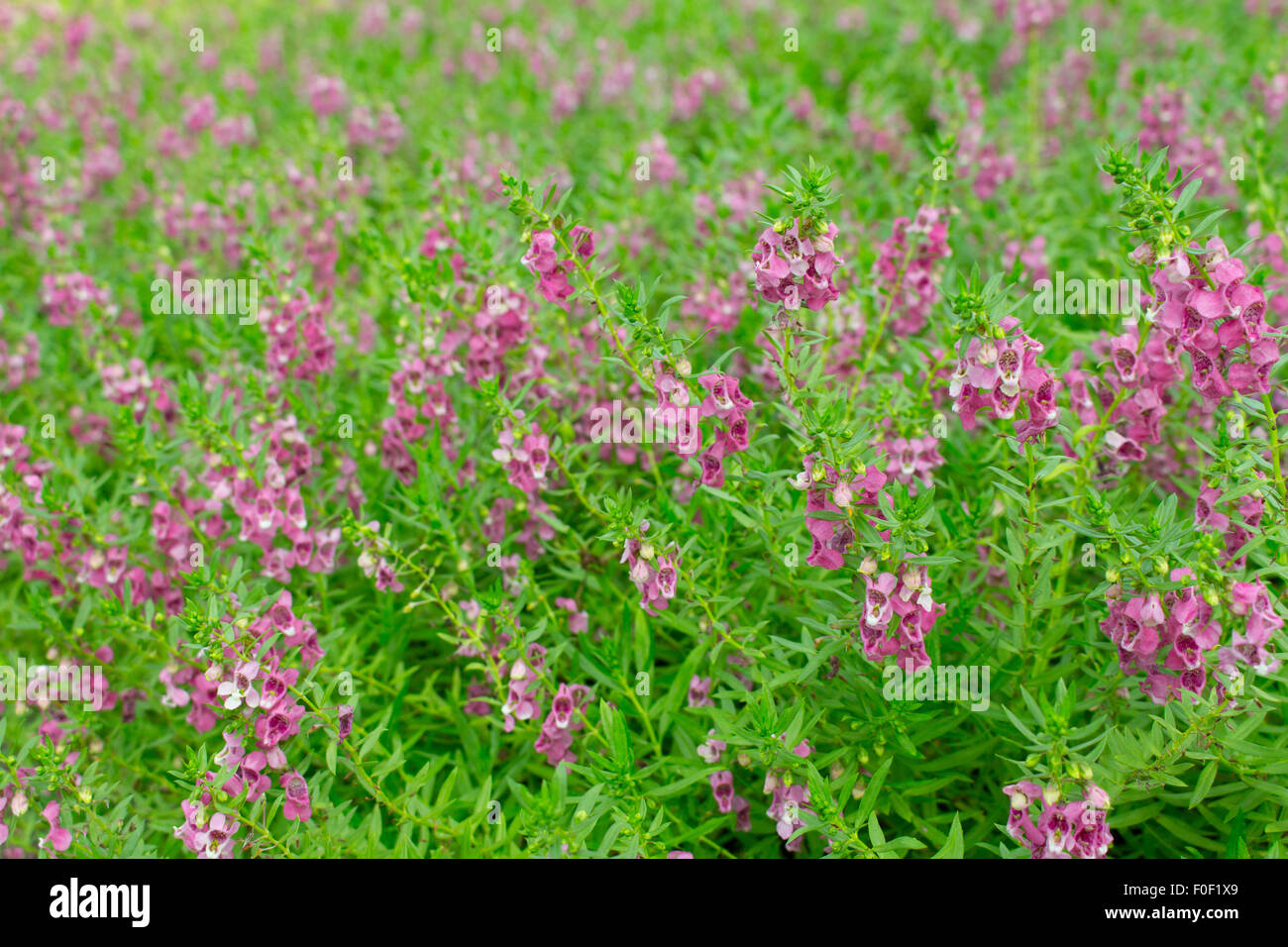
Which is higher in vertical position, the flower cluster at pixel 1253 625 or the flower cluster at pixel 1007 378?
the flower cluster at pixel 1007 378

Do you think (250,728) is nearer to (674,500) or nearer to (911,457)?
(674,500)

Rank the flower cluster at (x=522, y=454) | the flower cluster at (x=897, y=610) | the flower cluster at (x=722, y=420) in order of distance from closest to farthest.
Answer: the flower cluster at (x=897, y=610) → the flower cluster at (x=722, y=420) → the flower cluster at (x=522, y=454)

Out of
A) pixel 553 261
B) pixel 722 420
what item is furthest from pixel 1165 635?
pixel 553 261

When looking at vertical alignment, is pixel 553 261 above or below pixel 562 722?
above

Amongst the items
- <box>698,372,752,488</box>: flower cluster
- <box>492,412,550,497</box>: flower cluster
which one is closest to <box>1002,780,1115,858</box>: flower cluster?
<box>698,372,752,488</box>: flower cluster

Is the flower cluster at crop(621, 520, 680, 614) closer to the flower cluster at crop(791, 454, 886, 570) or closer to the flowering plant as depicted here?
the flowering plant

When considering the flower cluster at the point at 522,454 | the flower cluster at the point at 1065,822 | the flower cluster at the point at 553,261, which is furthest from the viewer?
the flower cluster at the point at 522,454

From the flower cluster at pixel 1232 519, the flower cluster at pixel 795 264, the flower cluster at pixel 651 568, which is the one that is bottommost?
the flower cluster at pixel 651 568

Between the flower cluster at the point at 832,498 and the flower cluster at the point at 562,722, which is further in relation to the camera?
the flower cluster at the point at 562,722

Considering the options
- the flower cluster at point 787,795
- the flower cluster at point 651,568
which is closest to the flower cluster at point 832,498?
the flower cluster at point 651,568

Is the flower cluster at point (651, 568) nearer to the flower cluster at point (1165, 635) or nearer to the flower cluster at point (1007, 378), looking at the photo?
the flower cluster at point (1007, 378)

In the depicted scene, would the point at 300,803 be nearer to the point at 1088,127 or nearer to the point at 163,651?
the point at 163,651
